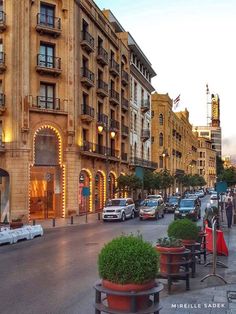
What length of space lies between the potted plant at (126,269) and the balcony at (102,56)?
1654 inches

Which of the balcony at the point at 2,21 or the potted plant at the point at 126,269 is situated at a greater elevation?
the balcony at the point at 2,21

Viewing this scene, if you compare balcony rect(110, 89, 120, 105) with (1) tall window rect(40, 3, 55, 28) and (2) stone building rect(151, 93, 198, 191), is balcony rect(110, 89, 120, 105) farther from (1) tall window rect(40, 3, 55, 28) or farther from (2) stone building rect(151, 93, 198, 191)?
(2) stone building rect(151, 93, 198, 191)

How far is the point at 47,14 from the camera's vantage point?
40250 mm

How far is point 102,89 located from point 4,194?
1724cm

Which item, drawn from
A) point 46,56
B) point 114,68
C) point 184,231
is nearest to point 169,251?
point 184,231

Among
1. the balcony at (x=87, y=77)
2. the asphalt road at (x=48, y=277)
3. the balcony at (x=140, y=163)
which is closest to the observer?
the asphalt road at (x=48, y=277)

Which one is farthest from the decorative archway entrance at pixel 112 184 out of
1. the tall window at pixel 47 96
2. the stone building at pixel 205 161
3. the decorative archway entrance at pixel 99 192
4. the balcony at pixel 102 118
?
the stone building at pixel 205 161

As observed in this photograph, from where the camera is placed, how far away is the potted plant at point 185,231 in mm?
12914

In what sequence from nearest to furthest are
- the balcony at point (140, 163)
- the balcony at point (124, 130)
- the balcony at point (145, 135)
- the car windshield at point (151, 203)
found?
the car windshield at point (151, 203), the balcony at point (124, 130), the balcony at point (140, 163), the balcony at point (145, 135)

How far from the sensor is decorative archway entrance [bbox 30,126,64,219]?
125 feet

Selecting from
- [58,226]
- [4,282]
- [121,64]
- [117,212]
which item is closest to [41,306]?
[4,282]

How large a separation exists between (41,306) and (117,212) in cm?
2682

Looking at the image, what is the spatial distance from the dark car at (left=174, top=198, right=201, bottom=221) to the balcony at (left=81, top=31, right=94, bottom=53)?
693 inches

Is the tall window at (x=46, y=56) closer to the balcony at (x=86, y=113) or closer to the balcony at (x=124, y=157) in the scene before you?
the balcony at (x=86, y=113)
